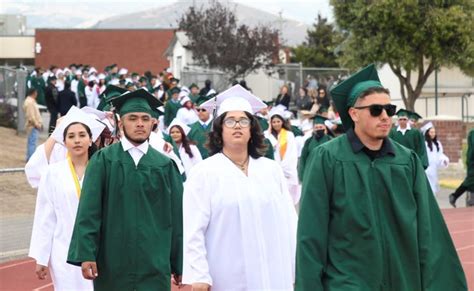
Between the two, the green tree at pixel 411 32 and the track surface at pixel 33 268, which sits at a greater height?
the green tree at pixel 411 32

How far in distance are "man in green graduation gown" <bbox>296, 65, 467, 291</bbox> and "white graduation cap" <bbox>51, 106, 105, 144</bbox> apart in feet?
11.5

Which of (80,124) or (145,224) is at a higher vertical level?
(80,124)

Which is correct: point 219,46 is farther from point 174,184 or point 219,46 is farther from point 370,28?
point 174,184

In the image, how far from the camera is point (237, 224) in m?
7.06

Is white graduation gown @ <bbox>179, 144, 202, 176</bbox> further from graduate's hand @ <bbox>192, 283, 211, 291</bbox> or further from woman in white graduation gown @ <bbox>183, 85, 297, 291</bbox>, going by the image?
graduate's hand @ <bbox>192, 283, 211, 291</bbox>

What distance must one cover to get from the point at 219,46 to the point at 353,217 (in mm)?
39973

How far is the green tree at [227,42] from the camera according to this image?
45031mm

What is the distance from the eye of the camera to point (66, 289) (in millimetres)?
8586

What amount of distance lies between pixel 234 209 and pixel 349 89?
1.36 meters

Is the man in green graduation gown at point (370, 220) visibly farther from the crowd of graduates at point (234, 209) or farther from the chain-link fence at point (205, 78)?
the chain-link fence at point (205, 78)

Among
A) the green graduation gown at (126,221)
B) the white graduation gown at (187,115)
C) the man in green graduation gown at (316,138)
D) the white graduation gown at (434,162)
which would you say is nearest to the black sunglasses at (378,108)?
the green graduation gown at (126,221)

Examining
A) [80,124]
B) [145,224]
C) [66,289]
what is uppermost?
[80,124]

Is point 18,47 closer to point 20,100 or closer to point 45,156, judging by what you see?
point 20,100

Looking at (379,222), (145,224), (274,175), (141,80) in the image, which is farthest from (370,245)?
(141,80)
